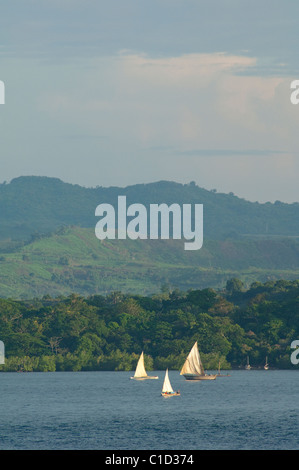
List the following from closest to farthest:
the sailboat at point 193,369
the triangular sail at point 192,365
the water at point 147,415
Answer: the water at point 147,415 → the triangular sail at point 192,365 → the sailboat at point 193,369

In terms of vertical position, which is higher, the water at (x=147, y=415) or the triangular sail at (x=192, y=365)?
the triangular sail at (x=192, y=365)

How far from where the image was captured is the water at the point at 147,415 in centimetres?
10562

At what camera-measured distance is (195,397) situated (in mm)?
159375

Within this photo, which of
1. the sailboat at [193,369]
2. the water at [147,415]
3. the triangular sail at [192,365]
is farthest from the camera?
the sailboat at [193,369]

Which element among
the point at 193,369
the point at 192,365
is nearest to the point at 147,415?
the point at 192,365

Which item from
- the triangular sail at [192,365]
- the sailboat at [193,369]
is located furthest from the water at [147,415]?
the triangular sail at [192,365]

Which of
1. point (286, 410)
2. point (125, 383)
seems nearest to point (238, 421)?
point (286, 410)

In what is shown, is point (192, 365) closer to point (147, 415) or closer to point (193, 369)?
point (193, 369)

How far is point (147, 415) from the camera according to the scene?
432ft

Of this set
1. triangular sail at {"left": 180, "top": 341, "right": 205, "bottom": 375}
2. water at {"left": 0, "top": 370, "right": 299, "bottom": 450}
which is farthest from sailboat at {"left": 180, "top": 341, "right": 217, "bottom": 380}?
water at {"left": 0, "top": 370, "right": 299, "bottom": 450}

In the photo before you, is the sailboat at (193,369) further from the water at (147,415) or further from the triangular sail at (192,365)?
the water at (147,415)

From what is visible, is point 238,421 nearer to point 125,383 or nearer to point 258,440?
point 258,440

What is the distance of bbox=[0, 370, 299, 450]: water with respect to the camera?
10562 centimetres
